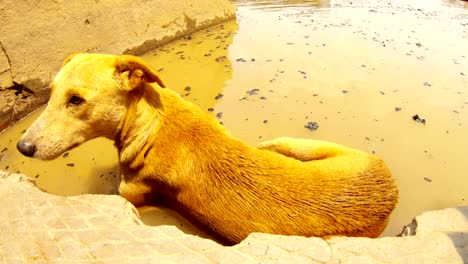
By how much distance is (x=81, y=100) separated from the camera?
2.70 m

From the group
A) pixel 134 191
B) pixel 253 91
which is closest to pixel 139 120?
pixel 134 191

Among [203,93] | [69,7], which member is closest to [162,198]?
[203,93]

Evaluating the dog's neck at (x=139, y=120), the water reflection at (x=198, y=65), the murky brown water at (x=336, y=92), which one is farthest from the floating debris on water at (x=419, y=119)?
the dog's neck at (x=139, y=120)

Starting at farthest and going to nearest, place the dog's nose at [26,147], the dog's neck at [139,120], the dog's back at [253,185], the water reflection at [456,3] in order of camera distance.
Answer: the water reflection at [456,3] → the dog's neck at [139,120] → the dog's nose at [26,147] → the dog's back at [253,185]

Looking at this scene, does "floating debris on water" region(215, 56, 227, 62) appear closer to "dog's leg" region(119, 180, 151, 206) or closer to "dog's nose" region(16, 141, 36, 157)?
"dog's leg" region(119, 180, 151, 206)

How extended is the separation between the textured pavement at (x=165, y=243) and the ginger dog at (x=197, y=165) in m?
0.20

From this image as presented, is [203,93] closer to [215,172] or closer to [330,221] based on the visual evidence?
[215,172]

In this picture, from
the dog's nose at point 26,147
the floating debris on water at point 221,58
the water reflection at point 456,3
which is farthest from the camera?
the water reflection at point 456,3

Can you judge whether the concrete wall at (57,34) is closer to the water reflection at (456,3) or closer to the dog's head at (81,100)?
the dog's head at (81,100)

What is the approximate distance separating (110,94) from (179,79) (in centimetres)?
321

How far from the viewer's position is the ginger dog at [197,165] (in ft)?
8.15

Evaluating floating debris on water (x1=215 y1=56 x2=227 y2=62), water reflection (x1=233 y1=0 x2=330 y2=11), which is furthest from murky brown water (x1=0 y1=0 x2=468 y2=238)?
water reflection (x1=233 y1=0 x2=330 y2=11)

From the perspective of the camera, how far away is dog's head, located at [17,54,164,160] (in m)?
2.68

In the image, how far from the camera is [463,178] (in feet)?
12.7
